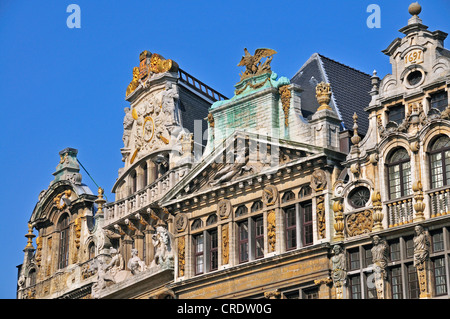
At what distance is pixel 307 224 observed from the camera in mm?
46562

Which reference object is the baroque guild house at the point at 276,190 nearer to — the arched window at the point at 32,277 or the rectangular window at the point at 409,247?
the rectangular window at the point at 409,247

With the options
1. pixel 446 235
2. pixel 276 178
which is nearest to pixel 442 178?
pixel 446 235

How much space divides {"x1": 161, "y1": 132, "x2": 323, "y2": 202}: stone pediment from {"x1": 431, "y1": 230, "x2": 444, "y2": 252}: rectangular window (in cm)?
622

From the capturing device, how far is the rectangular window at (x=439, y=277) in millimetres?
41156

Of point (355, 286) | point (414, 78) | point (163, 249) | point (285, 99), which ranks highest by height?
point (285, 99)

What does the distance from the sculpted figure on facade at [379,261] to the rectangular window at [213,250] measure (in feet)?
29.1

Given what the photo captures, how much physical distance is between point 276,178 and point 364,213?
4897mm

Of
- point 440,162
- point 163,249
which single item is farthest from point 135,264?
point 440,162

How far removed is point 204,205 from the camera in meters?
51.0


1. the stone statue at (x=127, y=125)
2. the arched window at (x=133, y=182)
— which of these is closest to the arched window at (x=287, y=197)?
the arched window at (x=133, y=182)

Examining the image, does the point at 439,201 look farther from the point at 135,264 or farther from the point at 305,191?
the point at 135,264

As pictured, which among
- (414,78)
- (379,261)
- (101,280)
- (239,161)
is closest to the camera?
(379,261)

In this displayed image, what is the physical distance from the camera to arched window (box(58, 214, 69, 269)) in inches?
2419

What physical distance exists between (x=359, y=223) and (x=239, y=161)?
276 inches
